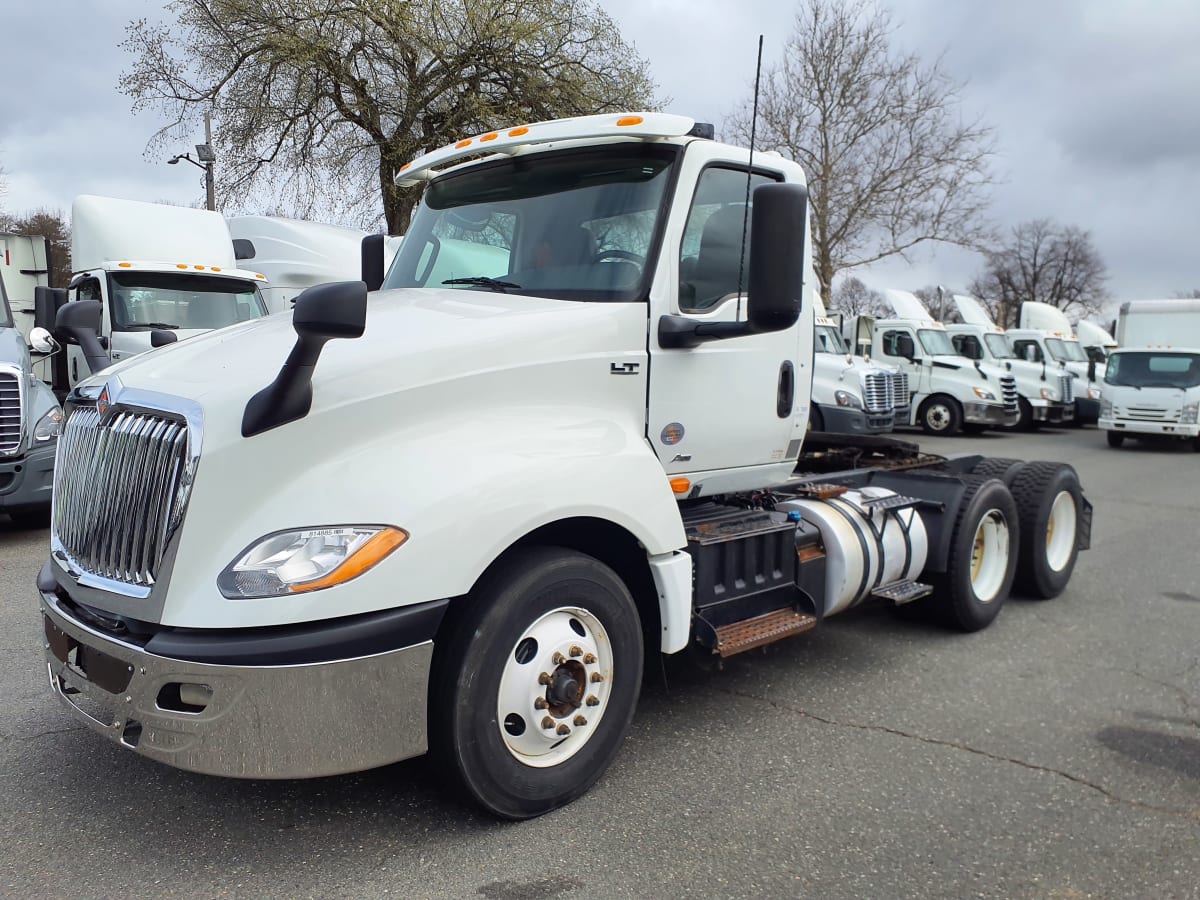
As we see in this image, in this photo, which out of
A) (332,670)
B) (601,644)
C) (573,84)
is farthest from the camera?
(573,84)

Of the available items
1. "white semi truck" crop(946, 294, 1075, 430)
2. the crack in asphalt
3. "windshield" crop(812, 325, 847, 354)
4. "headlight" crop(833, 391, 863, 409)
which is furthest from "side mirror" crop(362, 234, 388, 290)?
"white semi truck" crop(946, 294, 1075, 430)

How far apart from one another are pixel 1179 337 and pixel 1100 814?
18.8 metres

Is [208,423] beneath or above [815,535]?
above

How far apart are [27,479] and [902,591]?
6.71 metres

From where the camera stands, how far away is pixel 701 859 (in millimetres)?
3102

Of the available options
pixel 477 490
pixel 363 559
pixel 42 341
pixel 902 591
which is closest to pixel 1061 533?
pixel 902 591

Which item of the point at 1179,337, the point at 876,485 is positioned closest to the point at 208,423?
the point at 876,485

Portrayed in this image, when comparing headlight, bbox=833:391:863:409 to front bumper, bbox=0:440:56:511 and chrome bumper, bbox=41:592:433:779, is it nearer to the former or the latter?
front bumper, bbox=0:440:56:511

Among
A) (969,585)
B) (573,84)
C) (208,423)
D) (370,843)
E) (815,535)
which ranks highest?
(573,84)

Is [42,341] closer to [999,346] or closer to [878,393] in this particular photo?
[878,393]

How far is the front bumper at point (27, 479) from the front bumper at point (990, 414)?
17.8 m

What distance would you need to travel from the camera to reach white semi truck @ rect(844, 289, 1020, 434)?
67.6ft

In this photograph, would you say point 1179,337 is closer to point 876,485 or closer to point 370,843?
point 876,485

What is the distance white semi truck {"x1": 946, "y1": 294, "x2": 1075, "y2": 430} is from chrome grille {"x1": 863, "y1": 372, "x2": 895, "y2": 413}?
5.57 meters
